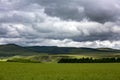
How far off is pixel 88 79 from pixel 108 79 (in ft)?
10.0

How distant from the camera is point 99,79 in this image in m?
37.2

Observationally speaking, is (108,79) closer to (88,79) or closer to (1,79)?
(88,79)

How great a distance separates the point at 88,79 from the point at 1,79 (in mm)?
12659

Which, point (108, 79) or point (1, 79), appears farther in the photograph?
point (108, 79)

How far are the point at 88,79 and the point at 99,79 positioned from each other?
1.66 metres

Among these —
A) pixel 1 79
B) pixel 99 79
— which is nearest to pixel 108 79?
pixel 99 79

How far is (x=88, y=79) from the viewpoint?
37.1m

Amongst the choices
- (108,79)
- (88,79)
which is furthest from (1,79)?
(108,79)

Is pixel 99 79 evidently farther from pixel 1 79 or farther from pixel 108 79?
pixel 1 79

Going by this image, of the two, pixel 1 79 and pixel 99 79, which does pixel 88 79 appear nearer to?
pixel 99 79

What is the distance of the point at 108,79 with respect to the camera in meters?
37.4

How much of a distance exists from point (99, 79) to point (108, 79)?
139 cm
